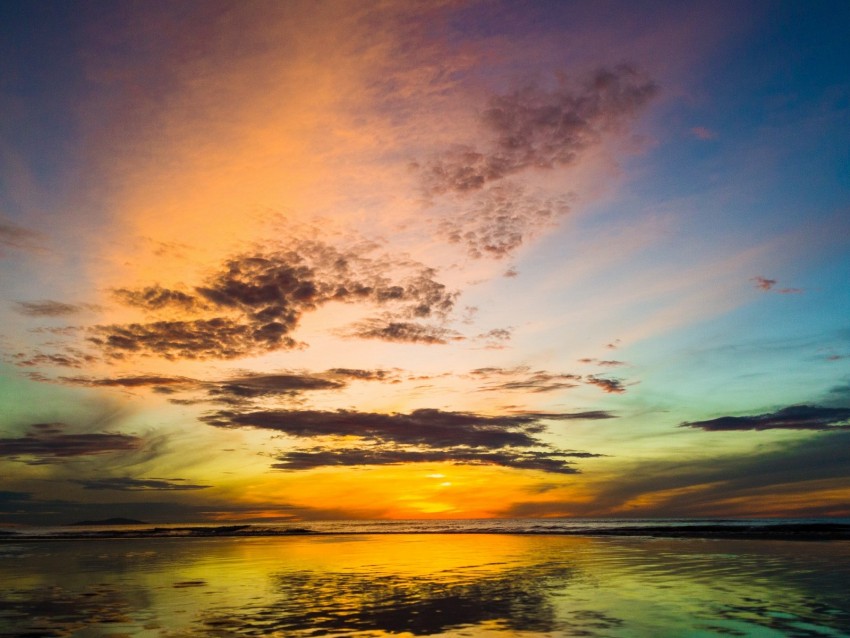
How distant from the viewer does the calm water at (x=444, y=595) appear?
1599 centimetres

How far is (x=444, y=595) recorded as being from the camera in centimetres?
2138

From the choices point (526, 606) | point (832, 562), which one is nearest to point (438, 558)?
point (526, 606)

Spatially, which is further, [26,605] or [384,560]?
[384,560]

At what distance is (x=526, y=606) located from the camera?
18.7 meters

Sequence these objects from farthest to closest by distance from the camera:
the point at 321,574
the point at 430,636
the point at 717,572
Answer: the point at 321,574, the point at 717,572, the point at 430,636

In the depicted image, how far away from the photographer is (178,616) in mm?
18141

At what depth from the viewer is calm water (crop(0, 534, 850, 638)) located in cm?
1599

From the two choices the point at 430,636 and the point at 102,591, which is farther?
the point at 102,591

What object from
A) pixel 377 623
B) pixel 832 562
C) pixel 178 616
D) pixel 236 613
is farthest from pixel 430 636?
pixel 832 562

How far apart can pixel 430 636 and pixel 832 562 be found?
1017 inches

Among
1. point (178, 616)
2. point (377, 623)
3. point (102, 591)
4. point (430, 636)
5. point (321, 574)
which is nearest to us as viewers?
point (430, 636)

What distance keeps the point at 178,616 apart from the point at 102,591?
8.62 metres

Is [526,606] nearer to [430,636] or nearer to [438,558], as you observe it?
[430,636]

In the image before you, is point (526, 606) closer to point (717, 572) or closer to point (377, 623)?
point (377, 623)
